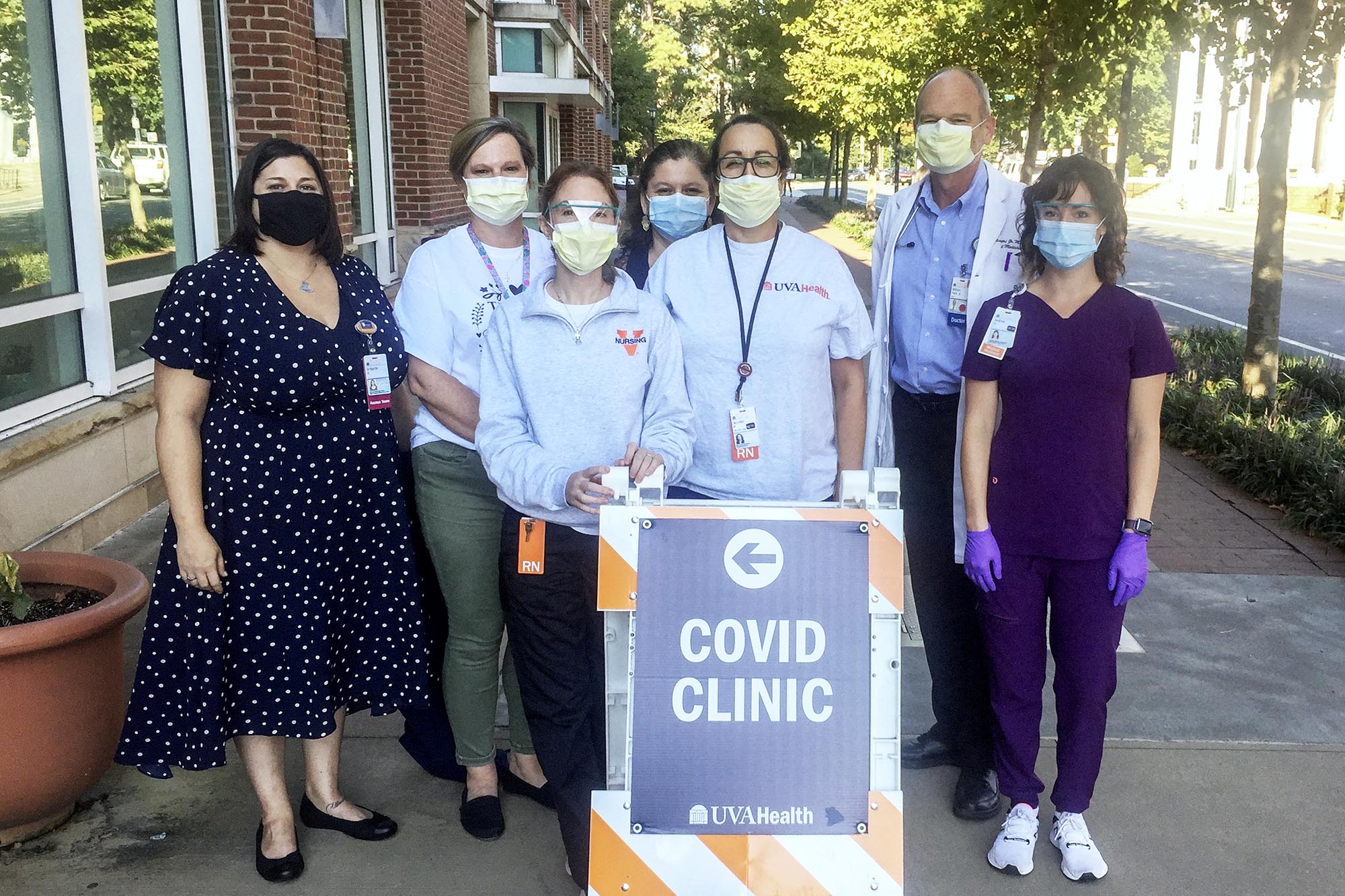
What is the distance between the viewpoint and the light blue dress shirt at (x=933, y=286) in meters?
3.79

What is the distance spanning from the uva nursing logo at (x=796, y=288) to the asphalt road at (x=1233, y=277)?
605cm

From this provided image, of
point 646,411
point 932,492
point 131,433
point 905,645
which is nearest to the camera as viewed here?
point 646,411

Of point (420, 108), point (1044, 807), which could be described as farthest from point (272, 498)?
point (420, 108)

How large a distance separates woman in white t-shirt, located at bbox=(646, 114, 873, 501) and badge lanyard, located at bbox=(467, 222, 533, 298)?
1.31 ft

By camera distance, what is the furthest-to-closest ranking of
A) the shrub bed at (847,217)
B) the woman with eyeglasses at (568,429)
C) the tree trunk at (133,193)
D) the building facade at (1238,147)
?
the building facade at (1238,147) < the shrub bed at (847,217) < the tree trunk at (133,193) < the woman with eyeglasses at (568,429)

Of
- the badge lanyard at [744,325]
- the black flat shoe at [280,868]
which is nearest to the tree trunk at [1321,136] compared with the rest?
the badge lanyard at [744,325]

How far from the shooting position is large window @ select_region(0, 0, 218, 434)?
517 cm

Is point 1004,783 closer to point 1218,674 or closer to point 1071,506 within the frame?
point 1071,506

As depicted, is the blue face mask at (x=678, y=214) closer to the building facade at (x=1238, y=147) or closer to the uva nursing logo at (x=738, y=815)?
the uva nursing logo at (x=738, y=815)

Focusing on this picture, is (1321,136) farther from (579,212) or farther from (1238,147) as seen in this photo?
(579,212)

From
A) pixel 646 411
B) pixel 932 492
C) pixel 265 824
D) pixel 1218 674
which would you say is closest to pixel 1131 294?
pixel 932 492

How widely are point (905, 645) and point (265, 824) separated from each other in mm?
2865

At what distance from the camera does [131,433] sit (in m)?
5.92

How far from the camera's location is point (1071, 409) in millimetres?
3287
